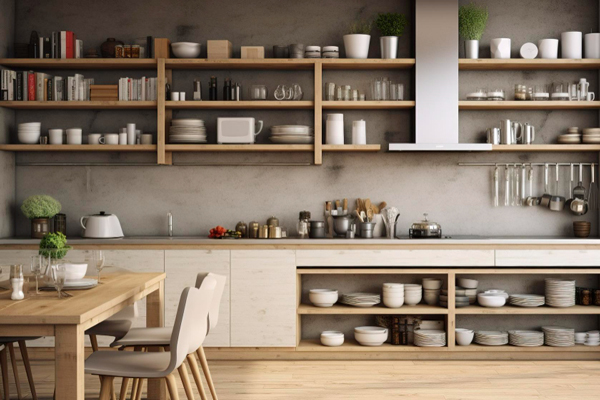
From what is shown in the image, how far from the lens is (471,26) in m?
5.59

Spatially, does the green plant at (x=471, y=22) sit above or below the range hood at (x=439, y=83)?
above

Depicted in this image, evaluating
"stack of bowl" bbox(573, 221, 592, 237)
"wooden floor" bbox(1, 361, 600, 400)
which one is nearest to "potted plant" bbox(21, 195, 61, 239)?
"wooden floor" bbox(1, 361, 600, 400)

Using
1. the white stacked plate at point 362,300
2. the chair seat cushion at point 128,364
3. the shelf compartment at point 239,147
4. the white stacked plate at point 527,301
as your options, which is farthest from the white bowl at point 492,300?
the chair seat cushion at point 128,364

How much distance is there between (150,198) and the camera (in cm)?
587

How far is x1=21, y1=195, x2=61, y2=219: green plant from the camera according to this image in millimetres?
5500

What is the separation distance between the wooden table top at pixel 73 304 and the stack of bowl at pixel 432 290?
2401mm

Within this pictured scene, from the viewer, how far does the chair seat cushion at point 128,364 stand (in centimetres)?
299

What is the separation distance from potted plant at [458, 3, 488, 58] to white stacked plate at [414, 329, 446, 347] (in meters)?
2.20

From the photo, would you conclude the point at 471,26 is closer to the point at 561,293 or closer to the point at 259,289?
the point at 561,293

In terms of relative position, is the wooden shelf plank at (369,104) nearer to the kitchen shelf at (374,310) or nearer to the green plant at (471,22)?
the green plant at (471,22)

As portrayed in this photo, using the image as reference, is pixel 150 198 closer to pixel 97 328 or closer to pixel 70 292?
pixel 97 328

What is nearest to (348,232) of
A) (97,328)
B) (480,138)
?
(480,138)

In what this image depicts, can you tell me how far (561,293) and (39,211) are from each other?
4059 mm

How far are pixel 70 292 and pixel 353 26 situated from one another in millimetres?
3340
